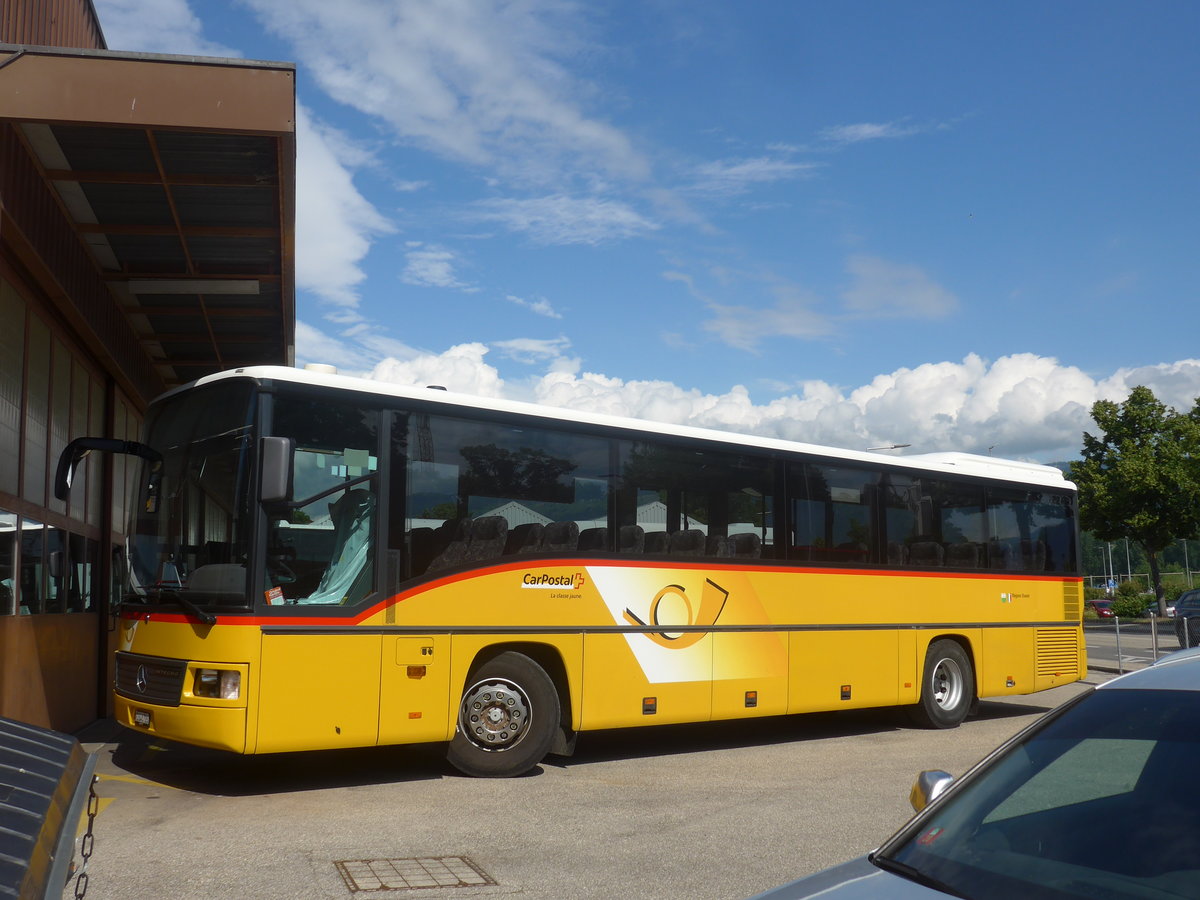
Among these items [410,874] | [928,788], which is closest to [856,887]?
[928,788]

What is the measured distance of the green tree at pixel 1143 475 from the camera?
160ft

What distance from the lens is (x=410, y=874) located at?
629 cm

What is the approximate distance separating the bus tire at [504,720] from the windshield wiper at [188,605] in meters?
2.18

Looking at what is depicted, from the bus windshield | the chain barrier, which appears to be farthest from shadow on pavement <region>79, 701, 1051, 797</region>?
the chain barrier

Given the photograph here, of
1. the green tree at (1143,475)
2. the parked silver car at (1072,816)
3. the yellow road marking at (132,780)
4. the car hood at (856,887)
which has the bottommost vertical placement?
the yellow road marking at (132,780)

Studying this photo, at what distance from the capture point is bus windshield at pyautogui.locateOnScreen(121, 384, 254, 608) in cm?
867

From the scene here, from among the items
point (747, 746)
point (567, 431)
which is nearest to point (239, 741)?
point (567, 431)

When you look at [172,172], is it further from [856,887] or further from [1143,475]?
[1143,475]

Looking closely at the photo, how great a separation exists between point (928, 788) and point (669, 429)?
26.1 ft

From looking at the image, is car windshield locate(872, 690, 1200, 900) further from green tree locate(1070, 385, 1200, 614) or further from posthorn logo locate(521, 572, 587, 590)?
green tree locate(1070, 385, 1200, 614)

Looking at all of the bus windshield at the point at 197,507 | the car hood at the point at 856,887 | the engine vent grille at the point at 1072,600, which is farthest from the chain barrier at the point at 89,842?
the engine vent grille at the point at 1072,600

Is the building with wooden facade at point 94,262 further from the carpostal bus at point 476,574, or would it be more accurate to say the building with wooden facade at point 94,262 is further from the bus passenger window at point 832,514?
the bus passenger window at point 832,514

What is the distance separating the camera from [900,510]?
13.6m

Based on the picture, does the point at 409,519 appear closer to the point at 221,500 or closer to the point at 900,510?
the point at 221,500
